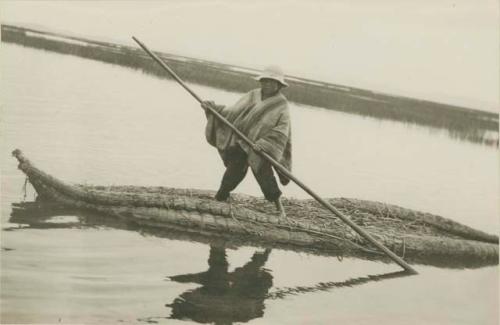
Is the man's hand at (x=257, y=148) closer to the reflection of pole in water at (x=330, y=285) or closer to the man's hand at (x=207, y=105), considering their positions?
the man's hand at (x=207, y=105)

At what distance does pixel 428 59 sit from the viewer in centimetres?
451

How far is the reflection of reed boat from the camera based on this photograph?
384cm

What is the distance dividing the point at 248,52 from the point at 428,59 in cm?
139

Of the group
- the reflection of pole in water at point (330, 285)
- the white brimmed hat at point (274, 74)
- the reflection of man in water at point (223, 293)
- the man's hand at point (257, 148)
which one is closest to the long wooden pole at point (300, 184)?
the man's hand at point (257, 148)

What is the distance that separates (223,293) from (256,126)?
1127 mm

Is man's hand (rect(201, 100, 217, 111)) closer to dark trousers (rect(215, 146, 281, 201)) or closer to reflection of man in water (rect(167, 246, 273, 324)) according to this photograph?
dark trousers (rect(215, 146, 281, 201))

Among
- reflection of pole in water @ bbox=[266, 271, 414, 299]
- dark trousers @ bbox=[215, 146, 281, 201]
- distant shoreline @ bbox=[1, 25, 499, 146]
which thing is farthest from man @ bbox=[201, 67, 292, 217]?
reflection of pole in water @ bbox=[266, 271, 414, 299]

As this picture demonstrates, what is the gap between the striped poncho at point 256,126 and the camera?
391 cm

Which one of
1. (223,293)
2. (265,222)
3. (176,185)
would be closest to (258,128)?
(265,222)

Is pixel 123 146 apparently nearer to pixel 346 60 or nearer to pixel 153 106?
pixel 153 106

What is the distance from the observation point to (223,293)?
3.50 m

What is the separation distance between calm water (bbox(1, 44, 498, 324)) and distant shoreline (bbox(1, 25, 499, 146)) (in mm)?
107

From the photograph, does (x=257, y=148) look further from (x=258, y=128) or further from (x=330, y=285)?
(x=330, y=285)

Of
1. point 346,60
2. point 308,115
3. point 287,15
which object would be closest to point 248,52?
point 287,15
